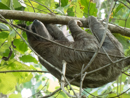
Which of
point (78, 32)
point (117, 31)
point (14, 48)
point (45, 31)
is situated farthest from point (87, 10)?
point (14, 48)

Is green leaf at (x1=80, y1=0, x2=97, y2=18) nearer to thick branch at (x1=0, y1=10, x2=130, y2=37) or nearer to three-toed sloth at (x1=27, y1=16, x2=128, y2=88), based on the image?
three-toed sloth at (x1=27, y1=16, x2=128, y2=88)

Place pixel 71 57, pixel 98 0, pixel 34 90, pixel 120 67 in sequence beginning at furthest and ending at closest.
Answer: pixel 34 90, pixel 98 0, pixel 71 57, pixel 120 67

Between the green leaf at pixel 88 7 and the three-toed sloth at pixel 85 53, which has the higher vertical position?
the green leaf at pixel 88 7

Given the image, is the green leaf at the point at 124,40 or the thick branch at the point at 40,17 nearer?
the thick branch at the point at 40,17

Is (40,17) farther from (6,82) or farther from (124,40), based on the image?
(124,40)

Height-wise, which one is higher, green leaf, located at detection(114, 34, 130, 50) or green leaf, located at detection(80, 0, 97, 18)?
green leaf, located at detection(80, 0, 97, 18)

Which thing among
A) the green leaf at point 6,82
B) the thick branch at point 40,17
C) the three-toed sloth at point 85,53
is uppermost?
the thick branch at point 40,17

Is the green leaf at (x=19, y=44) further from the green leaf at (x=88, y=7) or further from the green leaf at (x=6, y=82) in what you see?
the green leaf at (x=88, y=7)

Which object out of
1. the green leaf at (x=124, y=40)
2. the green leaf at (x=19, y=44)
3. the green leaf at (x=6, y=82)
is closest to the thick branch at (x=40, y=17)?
the green leaf at (x=124, y=40)

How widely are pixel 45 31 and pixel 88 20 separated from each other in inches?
48.8

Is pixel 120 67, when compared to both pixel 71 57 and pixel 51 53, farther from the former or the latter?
pixel 51 53

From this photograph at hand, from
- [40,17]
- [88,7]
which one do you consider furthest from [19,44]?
[88,7]

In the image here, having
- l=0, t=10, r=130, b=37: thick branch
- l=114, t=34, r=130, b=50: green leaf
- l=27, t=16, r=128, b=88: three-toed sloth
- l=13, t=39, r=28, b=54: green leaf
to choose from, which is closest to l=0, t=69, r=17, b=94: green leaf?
l=13, t=39, r=28, b=54: green leaf

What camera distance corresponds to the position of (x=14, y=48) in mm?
4043
